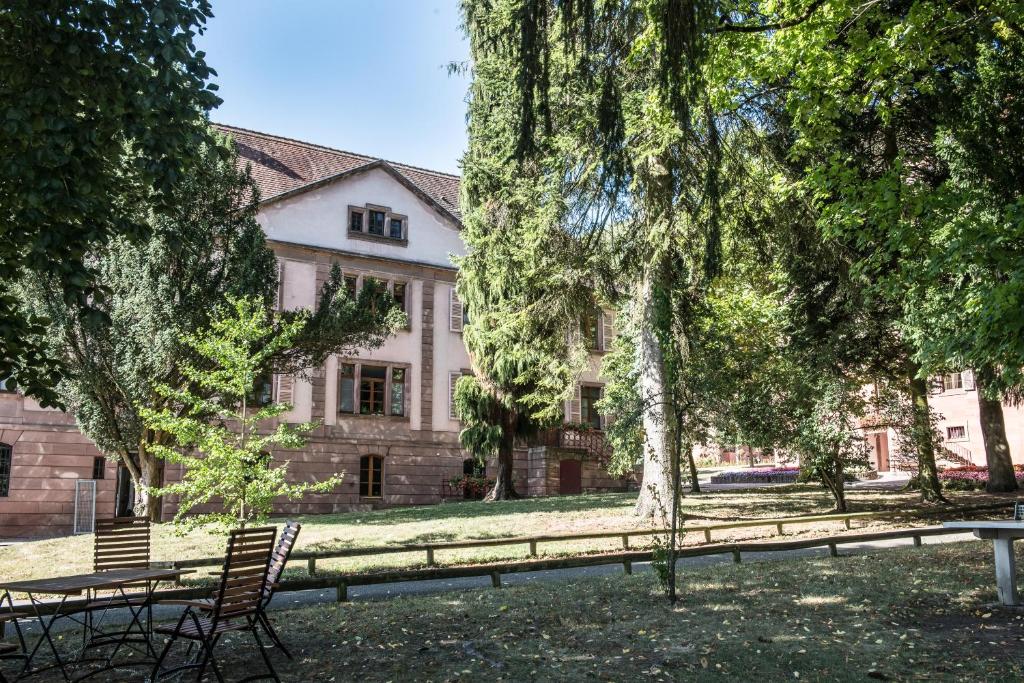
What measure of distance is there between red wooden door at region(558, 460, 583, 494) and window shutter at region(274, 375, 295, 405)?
10768 millimetres

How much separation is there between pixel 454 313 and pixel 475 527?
1393 cm

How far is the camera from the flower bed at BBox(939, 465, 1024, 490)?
28281 millimetres

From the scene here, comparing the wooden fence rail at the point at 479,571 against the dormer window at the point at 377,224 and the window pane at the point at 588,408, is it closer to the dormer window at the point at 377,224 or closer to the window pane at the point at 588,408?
the dormer window at the point at 377,224

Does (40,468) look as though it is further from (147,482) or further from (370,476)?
(370,476)

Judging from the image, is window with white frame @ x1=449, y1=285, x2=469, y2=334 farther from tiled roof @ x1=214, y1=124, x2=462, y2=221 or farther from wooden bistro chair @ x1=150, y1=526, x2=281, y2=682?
wooden bistro chair @ x1=150, y1=526, x2=281, y2=682

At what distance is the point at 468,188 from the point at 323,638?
65.6 feet

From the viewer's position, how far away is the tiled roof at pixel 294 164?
29.7 meters

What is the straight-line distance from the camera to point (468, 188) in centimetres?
2605

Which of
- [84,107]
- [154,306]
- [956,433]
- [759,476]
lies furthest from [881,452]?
[84,107]

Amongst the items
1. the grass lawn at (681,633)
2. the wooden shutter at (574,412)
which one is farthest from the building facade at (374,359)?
the grass lawn at (681,633)

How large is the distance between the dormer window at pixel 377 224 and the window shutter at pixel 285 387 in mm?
5780

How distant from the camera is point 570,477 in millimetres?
32719

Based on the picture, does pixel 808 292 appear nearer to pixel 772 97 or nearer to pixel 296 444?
pixel 772 97

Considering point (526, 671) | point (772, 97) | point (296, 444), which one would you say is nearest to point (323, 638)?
point (526, 671)
